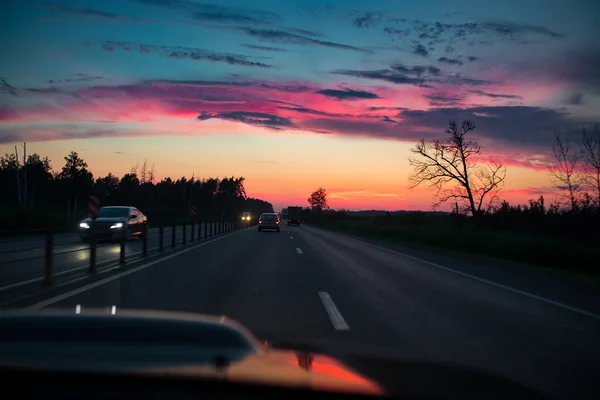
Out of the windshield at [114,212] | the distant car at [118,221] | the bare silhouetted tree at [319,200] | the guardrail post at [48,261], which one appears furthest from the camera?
the bare silhouetted tree at [319,200]

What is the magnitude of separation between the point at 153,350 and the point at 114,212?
→ 2939 centimetres

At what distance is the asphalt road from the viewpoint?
657cm

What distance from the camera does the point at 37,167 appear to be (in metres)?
121

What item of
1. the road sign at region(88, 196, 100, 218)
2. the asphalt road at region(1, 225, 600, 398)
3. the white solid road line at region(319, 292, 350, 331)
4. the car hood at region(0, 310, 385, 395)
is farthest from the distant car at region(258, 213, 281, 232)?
the car hood at region(0, 310, 385, 395)

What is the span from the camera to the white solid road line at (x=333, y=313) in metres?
8.30

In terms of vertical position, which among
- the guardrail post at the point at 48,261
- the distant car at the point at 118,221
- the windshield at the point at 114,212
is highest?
the windshield at the point at 114,212

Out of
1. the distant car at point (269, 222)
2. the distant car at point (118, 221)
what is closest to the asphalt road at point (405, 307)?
the distant car at point (118, 221)

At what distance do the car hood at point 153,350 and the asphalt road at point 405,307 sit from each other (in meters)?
1.67

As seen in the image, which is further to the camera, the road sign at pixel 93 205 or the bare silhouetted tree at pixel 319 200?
the bare silhouetted tree at pixel 319 200

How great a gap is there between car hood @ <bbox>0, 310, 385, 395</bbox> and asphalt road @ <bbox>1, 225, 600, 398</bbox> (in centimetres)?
167

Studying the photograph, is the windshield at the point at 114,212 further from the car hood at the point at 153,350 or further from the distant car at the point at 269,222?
the car hood at the point at 153,350

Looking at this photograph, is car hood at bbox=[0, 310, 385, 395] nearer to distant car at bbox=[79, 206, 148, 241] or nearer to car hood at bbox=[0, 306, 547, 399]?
car hood at bbox=[0, 306, 547, 399]

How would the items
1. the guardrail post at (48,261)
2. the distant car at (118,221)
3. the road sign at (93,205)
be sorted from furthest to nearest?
the distant car at (118,221) → the road sign at (93,205) → the guardrail post at (48,261)

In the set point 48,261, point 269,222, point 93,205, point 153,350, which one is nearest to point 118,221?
point 93,205
